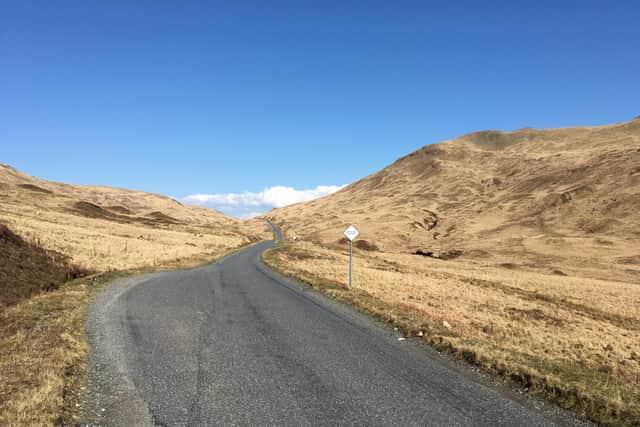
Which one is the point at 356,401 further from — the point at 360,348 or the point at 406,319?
the point at 406,319

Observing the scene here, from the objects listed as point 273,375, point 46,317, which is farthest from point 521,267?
point 46,317

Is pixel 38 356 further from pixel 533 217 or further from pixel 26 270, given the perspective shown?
pixel 533 217

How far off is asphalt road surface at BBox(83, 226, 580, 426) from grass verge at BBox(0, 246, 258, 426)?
42 centimetres

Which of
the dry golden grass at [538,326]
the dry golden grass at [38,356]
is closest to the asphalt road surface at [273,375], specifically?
the dry golden grass at [38,356]

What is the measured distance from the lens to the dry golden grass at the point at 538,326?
866 centimetres

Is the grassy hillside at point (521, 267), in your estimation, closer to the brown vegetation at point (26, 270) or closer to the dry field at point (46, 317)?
the dry field at point (46, 317)

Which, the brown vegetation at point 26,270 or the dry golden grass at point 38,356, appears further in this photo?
the brown vegetation at point 26,270

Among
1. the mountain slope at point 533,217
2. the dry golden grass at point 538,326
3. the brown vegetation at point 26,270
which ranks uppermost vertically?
the mountain slope at point 533,217

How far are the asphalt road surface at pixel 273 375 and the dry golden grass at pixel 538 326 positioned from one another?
3.84ft

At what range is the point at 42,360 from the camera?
906cm

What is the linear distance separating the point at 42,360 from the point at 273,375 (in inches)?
210

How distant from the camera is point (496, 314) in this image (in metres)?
23.9

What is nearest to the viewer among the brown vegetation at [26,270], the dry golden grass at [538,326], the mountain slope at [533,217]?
the dry golden grass at [538,326]

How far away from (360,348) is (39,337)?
897 cm
